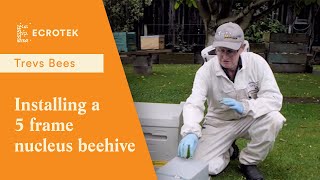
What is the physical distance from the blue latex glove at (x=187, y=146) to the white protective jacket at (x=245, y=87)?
232mm

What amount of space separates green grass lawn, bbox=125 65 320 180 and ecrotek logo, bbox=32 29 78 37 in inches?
66.4

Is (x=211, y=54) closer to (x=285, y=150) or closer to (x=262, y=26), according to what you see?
(x=285, y=150)

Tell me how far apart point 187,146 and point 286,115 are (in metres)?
2.78

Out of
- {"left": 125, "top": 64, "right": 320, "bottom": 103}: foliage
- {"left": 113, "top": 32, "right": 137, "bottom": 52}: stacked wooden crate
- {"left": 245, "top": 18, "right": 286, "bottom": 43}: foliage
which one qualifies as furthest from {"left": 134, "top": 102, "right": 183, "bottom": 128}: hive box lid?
{"left": 245, "top": 18, "right": 286, "bottom": 43}: foliage

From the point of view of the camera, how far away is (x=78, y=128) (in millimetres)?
2350

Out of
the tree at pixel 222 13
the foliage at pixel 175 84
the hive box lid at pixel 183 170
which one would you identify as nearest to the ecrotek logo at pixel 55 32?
the hive box lid at pixel 183 170

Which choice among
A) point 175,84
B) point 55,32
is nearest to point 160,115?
point 55,32

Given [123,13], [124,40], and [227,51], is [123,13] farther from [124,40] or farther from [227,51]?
[227,51]

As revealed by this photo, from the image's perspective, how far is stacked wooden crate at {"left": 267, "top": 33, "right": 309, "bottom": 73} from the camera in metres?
9.17

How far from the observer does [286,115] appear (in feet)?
17.6

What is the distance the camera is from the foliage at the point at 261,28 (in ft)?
35.3

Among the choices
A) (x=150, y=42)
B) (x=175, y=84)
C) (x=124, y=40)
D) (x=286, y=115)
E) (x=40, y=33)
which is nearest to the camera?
(x=40, y=33)

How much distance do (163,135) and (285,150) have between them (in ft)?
4.22

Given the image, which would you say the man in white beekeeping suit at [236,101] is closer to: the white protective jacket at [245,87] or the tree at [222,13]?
the white protective jacket at [245,87]
